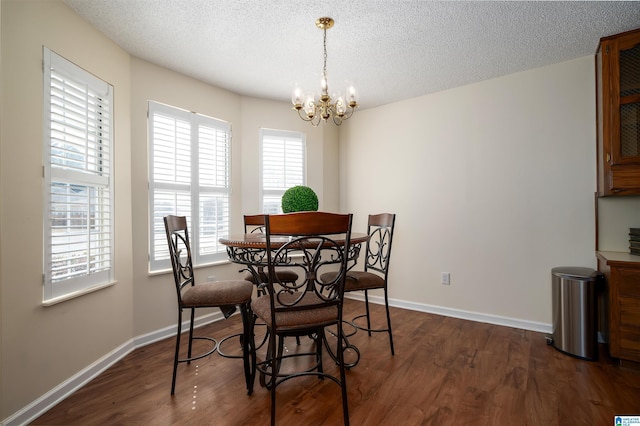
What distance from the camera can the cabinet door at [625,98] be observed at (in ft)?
7.52

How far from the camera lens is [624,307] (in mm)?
2188

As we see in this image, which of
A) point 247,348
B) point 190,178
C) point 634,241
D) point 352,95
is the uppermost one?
point 352,95

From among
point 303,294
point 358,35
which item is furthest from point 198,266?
point 358,35

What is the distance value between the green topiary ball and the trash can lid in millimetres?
2110

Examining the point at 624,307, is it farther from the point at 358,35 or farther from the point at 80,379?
the point at 80,379

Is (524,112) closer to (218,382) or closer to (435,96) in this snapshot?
Answer: (435,96)

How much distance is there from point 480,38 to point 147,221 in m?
3.23

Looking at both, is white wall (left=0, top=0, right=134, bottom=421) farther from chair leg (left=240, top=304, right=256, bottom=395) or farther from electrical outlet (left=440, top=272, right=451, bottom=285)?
electrical outlet (left=440, top=272, right=451, bottom=285)

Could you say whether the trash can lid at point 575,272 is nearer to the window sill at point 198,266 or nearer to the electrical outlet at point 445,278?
the electrical outlet at point 445,278

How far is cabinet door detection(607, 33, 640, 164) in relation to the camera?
2.29 metres

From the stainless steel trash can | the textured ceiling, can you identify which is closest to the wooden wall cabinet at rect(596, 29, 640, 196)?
the textured ceiling

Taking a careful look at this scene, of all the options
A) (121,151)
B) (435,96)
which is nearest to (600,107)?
(435,96)

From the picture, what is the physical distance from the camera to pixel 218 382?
2.07 metres

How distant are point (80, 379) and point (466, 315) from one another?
3448 millimetres
